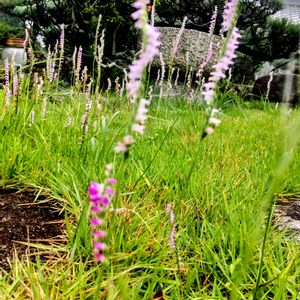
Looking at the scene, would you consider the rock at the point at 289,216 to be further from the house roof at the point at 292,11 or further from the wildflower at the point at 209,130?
the house roof at the point at 292,11

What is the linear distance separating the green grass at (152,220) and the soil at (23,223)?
5 centimetres

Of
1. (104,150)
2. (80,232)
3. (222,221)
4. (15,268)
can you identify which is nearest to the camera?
(15,268)

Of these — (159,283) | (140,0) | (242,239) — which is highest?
(140,0)

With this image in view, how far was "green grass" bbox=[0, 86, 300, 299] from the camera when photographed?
4.39 feet

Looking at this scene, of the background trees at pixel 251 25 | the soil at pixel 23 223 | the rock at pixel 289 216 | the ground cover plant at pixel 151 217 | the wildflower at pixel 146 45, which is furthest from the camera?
the background trees at pixel 251 25

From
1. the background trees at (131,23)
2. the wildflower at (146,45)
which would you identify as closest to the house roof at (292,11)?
the background trees at (131,23)

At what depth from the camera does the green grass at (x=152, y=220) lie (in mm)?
1337

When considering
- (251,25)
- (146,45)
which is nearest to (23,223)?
(146,45)

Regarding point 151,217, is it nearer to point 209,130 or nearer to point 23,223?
point 23,223

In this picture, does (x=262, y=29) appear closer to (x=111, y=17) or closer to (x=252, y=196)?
(x=111, y=17)

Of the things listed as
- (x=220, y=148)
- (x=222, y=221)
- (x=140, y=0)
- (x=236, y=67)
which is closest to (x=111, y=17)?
(x=236, y=67)

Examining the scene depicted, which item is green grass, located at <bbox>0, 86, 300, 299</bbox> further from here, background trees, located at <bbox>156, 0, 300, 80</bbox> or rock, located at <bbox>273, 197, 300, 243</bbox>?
background trees, located at <bbox>156, 0, 300, 80</bbox>

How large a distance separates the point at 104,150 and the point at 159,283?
29.6 inches

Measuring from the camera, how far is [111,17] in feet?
21.9
